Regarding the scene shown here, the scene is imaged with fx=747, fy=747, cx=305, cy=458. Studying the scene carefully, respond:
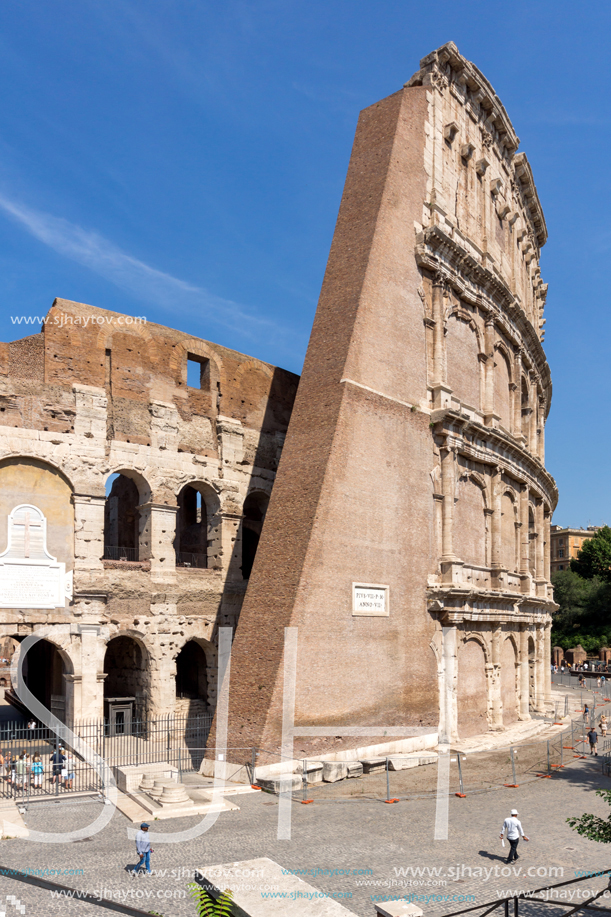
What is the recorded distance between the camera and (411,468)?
82.4ft

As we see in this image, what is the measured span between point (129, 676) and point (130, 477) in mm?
7170

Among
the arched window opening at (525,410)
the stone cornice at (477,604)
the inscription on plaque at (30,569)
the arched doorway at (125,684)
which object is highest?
the arched window opening at (525,410)

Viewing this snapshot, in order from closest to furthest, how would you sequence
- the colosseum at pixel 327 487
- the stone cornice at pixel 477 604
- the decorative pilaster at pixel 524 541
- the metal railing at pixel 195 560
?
the colosseum at pixel 327 487, the stone cornice at pixel 477 604, the metal railing at pixel 195 560, the decorative pilaster at pixel 524 541

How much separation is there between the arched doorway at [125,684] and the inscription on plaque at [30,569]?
4.03m

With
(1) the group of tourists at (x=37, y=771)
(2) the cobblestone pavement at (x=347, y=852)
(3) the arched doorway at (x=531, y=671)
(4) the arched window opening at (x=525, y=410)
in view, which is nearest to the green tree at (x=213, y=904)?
(2) the cobblestone pavement at (x=347, y=852)

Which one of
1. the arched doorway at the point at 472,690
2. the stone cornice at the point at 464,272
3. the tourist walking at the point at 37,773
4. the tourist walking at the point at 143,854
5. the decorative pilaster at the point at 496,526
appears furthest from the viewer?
the decorative pilaster at the point at 496,526

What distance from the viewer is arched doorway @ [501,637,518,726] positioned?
29562 mm

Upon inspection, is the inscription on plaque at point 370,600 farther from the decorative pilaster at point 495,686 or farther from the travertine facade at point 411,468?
the decorative pilaster at point 495,686

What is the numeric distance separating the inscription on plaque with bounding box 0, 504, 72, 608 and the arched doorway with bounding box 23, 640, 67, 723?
8.47 feet

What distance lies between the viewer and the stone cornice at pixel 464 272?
89.6 feet

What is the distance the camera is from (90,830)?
1534cm

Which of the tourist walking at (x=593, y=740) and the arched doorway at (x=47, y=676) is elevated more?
the arched doorway at (x=47, y=676)

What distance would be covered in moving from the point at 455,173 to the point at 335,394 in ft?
45.8

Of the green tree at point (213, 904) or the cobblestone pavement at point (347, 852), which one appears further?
the cobblestone pavement at point (347, 852)
